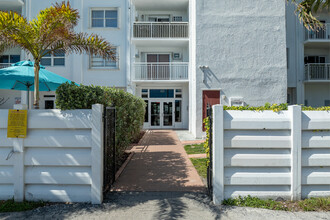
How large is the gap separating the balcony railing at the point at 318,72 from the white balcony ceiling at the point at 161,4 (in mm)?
10182

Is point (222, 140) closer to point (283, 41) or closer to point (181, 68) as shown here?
point (283, 41)

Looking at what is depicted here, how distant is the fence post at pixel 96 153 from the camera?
3961 millimetres

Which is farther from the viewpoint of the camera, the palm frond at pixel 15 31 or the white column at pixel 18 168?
the palm frond at pixel 15 31

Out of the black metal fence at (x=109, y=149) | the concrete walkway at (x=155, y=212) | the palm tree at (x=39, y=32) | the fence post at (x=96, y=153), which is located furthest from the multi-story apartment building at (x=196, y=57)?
the fence post at (x=96, y=153)

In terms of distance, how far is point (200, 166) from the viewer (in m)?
6.55

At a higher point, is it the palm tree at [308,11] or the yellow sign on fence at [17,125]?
the palm tree at [308,11]

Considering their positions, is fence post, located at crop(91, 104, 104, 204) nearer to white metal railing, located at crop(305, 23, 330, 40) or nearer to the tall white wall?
the tall white wall

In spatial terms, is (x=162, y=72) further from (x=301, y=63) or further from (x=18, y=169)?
(x=18, y=169)

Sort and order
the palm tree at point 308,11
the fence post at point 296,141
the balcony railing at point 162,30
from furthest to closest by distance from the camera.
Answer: the balcony railing at point 162,30 → the palm tree at point 308,11 → the fence post at point 296,141

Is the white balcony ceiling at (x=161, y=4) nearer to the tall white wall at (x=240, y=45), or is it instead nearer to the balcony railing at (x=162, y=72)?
the balcony railing at (x=162, y=72)

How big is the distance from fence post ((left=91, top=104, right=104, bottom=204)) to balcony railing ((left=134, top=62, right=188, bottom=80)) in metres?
13.5

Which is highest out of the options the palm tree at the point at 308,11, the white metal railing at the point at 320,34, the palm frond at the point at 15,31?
the white metal railing at the point at 320,34

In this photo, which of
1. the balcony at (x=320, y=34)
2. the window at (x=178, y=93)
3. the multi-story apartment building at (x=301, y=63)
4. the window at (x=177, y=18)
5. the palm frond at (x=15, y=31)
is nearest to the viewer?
the palm frond at (x=15, y=31)

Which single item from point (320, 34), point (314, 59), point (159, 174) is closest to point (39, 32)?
point (159, 174)
